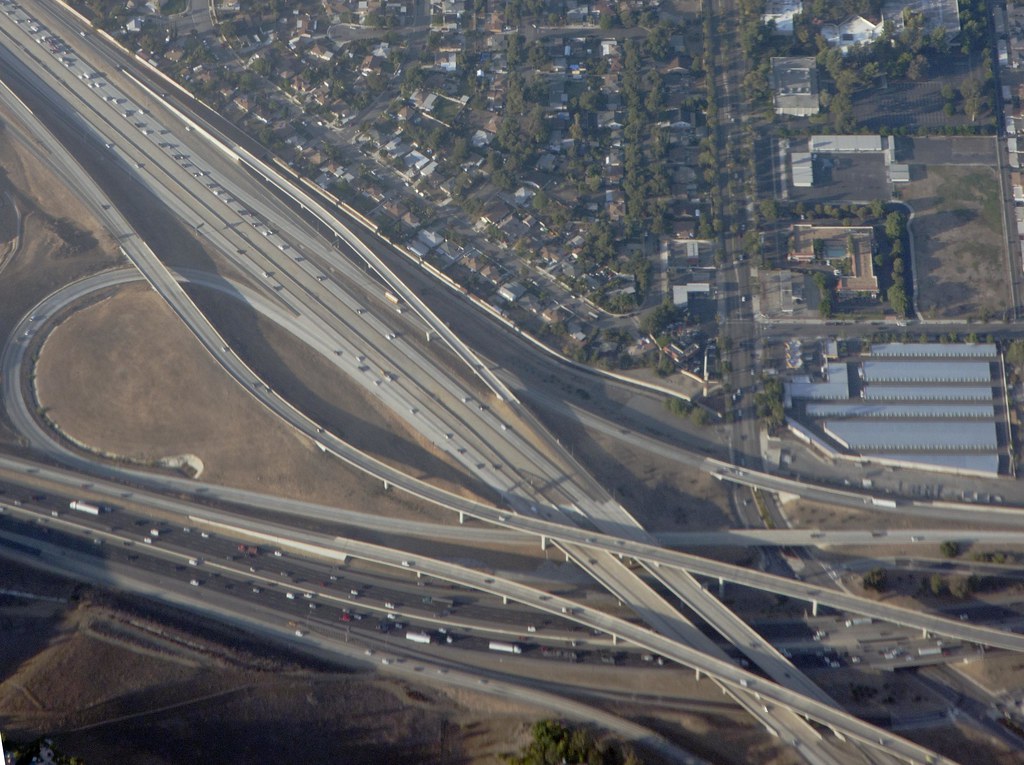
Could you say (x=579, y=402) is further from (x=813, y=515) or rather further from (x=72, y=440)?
(x=72, y=440)

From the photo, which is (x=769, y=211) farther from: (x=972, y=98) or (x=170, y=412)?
(x=170, y=412)

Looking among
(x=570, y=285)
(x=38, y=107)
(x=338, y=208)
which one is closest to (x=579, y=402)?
(x=570, y=285)

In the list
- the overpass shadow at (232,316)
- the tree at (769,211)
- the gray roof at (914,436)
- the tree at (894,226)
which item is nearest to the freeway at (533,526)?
the overpass shadow at (232,316)

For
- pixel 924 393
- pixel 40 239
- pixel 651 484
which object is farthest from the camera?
pixel 40 239

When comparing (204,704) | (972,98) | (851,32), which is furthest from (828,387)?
(204,704)

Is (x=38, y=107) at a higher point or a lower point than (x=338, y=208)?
higher

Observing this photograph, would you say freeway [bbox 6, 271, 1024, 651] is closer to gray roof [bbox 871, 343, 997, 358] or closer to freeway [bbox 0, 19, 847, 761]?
freeway [bbox 0, 19, 847, 761]

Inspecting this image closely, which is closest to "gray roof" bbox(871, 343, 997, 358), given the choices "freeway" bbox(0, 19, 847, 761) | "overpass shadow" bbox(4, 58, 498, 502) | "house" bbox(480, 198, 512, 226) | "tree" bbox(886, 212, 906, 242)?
"tree" bbox(886, 212, 906, 242)
